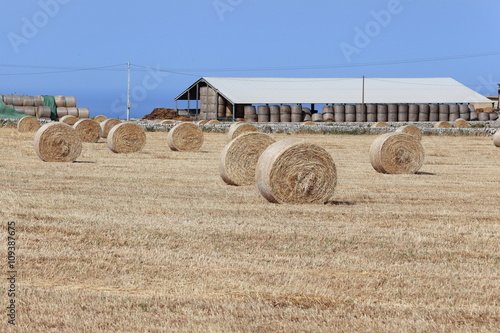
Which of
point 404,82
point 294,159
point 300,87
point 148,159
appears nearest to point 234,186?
point 294,159

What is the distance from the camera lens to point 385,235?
32.2 feet

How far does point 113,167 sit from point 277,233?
10.9 metres

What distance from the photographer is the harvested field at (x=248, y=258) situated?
6211 mm

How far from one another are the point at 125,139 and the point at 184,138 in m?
2.89

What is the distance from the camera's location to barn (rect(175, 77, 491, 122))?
6184 cm

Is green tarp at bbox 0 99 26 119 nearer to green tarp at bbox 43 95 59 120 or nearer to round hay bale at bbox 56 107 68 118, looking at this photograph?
green tarp at bbox 43 95 59 120

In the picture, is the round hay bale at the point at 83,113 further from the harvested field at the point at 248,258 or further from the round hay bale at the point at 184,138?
the harvested field at the point at 248,258

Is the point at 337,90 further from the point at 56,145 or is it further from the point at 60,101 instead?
the point at 56,145

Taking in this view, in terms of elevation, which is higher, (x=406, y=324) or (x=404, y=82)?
(x=404, y=82)

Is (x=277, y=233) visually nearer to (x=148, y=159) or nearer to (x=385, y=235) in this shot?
(x=385, y=235)

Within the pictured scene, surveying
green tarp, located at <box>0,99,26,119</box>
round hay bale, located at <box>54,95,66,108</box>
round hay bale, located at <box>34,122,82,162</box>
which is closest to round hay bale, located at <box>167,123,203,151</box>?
round hay bale, located at <box>34,122,82,162</box>

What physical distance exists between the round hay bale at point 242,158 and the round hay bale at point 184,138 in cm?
1113

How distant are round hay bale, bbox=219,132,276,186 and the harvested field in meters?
0.49

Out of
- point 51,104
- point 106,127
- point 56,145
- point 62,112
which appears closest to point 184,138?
point 56,145
